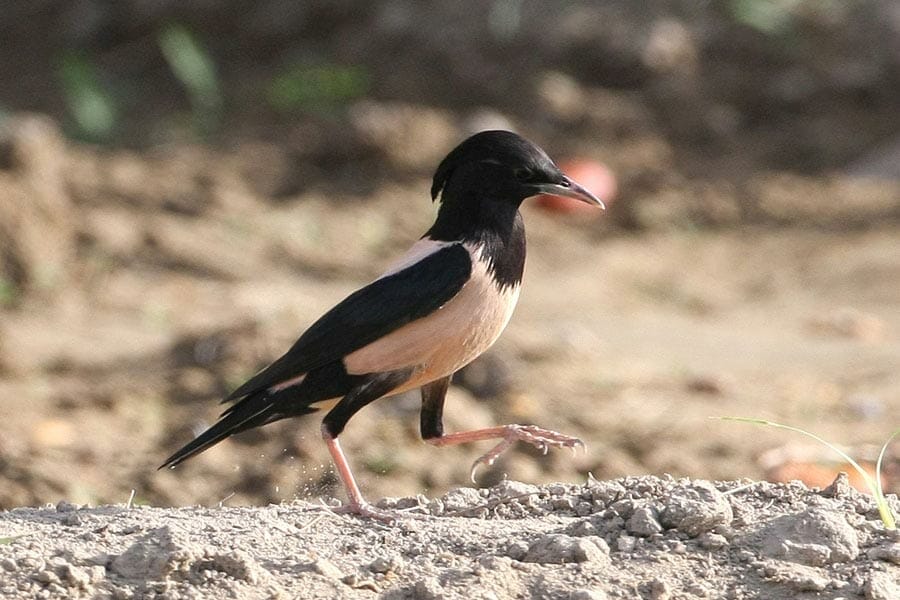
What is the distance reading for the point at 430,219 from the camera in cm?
1198

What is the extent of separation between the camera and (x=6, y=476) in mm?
6695

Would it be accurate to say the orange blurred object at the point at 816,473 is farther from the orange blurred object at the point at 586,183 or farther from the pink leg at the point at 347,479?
the orange blurred object at the point at 586,183

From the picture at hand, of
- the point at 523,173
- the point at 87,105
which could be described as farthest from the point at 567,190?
the point at 87,105

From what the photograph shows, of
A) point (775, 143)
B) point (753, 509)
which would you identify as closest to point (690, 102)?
point (775, 143)

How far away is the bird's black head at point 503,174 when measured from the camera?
5.06m

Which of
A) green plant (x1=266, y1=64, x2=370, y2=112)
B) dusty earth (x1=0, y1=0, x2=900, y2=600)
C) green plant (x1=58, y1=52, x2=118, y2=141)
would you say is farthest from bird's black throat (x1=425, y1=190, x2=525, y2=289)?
green plant (x1=266, y1=64, x2=370, y2=112)

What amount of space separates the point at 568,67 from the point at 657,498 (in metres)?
9.69

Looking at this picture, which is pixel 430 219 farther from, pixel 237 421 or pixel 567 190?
pixel 237 421

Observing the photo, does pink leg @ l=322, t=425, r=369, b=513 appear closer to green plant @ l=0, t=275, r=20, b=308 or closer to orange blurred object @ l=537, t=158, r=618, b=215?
green plant @ l=0, t=275, r=20, b=308

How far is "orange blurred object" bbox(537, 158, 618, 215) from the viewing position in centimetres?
1198

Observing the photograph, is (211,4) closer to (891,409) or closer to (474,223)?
(891,409)

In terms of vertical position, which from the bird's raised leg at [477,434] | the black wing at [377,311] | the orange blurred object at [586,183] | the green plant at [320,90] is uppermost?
the green plant at [320,90]

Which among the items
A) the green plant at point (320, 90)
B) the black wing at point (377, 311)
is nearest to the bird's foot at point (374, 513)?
the black wing at point (377, 311)

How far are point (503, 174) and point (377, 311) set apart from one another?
618 mm
